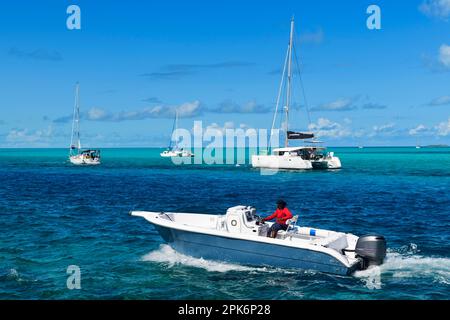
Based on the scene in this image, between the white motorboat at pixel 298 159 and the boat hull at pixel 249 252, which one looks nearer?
the boat hull at pixel 249 252

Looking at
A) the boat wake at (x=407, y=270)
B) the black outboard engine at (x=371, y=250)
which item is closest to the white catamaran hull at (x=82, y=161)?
the boat wake at (x=407, y=270)

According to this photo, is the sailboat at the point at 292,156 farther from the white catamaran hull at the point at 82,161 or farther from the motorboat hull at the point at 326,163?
the white catamaran hull at the point at 82,161

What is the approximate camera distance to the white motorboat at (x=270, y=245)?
52.0 feet

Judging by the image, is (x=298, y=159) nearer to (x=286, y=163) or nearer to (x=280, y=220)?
(x=286, y=163)

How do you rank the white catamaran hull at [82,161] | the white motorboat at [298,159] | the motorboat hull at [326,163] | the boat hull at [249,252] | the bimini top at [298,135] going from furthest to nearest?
the white catamaran hull at [82,161] → the motorboat hull at [326,163] → the bimini top at [298,135] → the white motorboat at [298,159] → the boat hull at [249,252]

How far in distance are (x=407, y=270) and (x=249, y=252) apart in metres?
5.95

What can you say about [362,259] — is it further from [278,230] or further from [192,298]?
[192,298]

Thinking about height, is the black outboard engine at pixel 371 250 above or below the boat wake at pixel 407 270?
above

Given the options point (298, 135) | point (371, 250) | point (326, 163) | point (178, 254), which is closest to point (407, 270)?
point (371, 250)

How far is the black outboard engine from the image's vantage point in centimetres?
1628

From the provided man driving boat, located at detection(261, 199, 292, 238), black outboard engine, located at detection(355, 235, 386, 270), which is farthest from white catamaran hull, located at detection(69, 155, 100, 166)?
black outboard engine, located at detection(355, 235, 386, 270)
